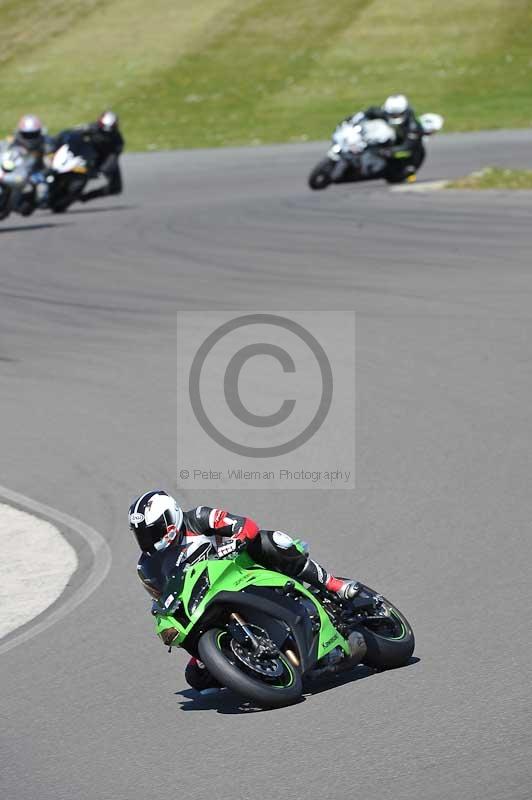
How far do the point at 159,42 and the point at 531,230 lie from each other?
3386cm

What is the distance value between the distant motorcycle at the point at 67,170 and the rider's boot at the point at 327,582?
19.8 meters

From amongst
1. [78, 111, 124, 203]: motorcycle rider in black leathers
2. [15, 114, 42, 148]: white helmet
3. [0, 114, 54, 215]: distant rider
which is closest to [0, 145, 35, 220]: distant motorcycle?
[0, 114, 54, 215]: distant rider

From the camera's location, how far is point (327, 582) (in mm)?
8008

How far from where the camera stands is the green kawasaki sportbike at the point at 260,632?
725 cm

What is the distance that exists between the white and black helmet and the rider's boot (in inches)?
29.2

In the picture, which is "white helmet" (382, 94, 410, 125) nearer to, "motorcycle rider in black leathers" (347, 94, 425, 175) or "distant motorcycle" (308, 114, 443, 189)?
"motorcycle rider in black leathers" (347, 94, 425, 175)

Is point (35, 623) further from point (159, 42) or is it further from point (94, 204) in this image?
point (159, 42)

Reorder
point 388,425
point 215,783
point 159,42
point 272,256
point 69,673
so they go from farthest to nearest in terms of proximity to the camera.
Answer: point 159,42 < point 272,256 < point 388,425 < point 69,673 < point 215,783

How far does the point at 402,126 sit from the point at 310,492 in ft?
61.7

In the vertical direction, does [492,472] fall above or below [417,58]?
above

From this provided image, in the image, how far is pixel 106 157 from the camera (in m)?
28.7

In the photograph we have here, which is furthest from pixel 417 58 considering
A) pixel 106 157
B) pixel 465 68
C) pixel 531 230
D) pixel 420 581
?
pixel 420 581

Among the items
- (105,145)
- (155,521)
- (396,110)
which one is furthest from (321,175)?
(155,521)

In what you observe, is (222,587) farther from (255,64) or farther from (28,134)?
(255,64)
